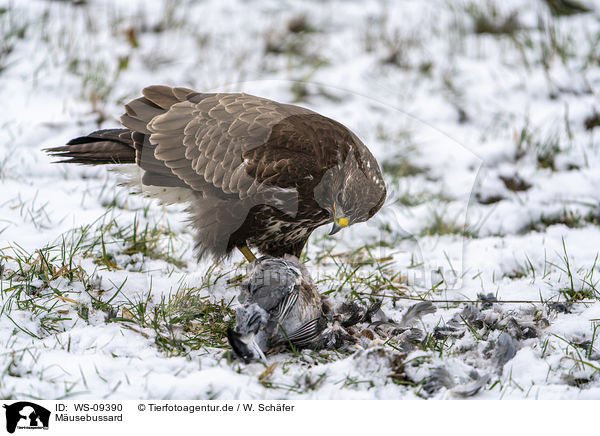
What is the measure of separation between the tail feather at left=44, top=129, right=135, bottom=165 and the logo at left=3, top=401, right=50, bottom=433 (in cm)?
153

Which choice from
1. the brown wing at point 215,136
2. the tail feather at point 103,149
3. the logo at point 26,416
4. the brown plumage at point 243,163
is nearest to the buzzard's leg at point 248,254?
the brown plumage at point 243,163

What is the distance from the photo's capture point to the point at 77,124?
16.0ft

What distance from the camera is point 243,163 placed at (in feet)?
10.2

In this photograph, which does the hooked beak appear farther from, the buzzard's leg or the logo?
the logo

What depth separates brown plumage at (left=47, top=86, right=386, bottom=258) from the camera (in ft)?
9.73

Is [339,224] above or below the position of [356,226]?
above

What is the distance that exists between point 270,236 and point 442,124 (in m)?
2.98

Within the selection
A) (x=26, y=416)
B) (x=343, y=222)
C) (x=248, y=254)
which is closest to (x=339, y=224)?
(x=343, y=222)

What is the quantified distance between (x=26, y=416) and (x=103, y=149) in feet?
5.26

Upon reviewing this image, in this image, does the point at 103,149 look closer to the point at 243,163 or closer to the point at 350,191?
the point at 243,163

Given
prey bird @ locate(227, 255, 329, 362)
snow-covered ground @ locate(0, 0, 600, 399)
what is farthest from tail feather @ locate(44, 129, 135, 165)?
prey bird @ locate(227, 255, 329, 362)

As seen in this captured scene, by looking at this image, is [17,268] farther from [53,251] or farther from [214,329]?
[214,329]

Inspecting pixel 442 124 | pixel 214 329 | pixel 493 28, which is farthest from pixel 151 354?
pixel 493 28

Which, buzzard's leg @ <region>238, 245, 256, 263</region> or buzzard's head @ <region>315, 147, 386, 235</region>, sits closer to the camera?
buzzard's head @ <region>315, 147, 386, 235</region>
